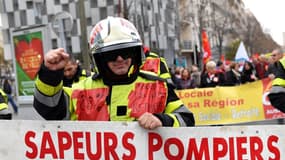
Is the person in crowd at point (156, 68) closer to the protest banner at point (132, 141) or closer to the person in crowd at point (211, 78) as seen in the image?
the protest banner at point (132, 141)

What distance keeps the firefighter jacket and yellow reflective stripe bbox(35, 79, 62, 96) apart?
0.18 feet

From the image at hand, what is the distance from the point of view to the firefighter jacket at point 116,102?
2.25 meters

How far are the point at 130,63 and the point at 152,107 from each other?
0.70 ft

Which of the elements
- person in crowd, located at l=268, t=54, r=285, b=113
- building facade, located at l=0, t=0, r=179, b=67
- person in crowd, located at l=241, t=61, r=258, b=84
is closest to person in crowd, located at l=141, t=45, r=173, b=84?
person in crowd, located at l=268, t=54, r=285, b=113

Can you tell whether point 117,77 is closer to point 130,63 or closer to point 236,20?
point 130,63

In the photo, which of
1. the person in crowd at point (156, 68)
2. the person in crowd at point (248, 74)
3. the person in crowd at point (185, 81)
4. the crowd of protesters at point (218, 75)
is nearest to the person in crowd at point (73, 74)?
the person in crowd at point (156, 68)

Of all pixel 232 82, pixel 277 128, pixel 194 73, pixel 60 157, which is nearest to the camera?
pixel 277 128

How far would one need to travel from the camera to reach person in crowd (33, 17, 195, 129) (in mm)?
2234

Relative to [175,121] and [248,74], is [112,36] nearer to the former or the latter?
[175,121]

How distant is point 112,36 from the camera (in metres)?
2.23

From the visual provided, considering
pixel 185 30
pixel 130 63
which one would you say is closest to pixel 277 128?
pixel 130 63

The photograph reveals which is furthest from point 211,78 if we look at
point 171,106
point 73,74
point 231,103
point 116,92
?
point 116,92

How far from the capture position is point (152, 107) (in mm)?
2260

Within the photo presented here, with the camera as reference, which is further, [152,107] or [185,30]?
[185,30]
